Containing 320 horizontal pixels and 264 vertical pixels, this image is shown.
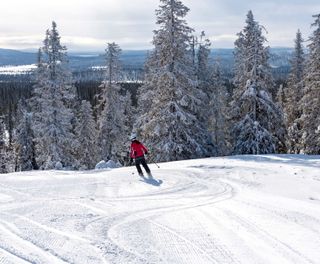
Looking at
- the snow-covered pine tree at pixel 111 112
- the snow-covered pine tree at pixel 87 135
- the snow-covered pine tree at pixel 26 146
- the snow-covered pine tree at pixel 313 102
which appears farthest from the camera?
the snow-covered pine tree at pixel 26 146

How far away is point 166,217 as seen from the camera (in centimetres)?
930

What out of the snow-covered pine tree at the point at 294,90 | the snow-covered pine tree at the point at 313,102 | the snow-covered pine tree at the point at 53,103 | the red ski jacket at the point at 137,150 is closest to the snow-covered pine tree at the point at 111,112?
the snow-covered pine tree at the point at 53,103

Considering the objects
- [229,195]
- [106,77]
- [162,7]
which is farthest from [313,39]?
[229,195]

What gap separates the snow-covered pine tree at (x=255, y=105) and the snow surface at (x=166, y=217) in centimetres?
1229

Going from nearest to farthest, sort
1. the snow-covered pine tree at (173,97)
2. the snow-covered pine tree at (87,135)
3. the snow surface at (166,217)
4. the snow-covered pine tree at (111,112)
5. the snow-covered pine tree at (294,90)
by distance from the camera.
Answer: the snow surface at (166,217) < the snow-covered pine tree at (173,97) < the snow-covered pine tree at (294,90) < the snow-covered pine tree at (111,112) < the snow-covered pine tree at (87,135)

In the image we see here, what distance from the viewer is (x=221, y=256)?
272 inches

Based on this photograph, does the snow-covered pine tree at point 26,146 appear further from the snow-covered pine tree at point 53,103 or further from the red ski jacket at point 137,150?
the red ski jacket at point 137,150

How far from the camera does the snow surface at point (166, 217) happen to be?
7.01 meters

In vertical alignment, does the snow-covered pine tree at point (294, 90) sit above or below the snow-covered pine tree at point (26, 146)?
above

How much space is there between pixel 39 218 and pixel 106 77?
2981cm

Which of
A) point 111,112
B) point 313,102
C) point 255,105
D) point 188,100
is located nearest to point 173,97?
point 188,100

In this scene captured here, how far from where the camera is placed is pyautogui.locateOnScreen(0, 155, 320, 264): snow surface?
23.0ft

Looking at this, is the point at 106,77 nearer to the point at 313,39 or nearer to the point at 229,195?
the point at 313,39

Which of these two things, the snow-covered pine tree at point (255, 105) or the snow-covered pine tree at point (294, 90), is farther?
the snow-covered pine tree at point (294, 90)
